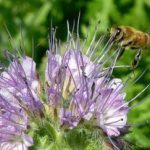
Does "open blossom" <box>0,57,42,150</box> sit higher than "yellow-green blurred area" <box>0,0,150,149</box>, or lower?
lower

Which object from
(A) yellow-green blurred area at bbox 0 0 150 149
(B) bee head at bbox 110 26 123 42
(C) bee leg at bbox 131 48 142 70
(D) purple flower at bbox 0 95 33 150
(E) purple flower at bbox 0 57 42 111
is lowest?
(D) purple flower at bbox 0 95 33 150

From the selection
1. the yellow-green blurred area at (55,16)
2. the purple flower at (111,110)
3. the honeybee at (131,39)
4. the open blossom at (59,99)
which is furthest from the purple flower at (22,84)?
the yellow-green blurred area at (55,16)

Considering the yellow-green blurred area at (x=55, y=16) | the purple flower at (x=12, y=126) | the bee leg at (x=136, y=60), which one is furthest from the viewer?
the yellow-green blurred area at (x=55, y=16)

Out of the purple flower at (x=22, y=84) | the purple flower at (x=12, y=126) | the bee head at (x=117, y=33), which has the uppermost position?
the bee head at (x=117, y=33)

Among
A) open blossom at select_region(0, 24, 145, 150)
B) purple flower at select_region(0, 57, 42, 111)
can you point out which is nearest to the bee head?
open blossom at select_region(0, 24, 145, 150)

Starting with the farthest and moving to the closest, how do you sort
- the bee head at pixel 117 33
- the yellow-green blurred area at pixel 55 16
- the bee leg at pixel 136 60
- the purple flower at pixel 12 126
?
1. the yellow-green blurred area at pixel 55 16
2. the bee leg at pixel 136 60
3. the bee head at pixel 117 33
4. the purple flower at pixel 12 126

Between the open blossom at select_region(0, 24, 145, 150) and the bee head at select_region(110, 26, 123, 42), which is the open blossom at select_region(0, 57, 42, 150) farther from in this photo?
the bee head at select_region(110, 26, 123, 42)

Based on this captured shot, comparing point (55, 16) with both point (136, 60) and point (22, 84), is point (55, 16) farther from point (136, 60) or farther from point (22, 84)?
point (22, 84)

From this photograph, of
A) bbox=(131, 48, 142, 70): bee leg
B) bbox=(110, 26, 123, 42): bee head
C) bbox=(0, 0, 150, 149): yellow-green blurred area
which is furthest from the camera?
bbox=(0, 0, 150, 149): yellow-green blurred area

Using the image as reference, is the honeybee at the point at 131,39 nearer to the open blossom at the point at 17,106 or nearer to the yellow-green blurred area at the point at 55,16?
the open blossom at the point at 17,106
